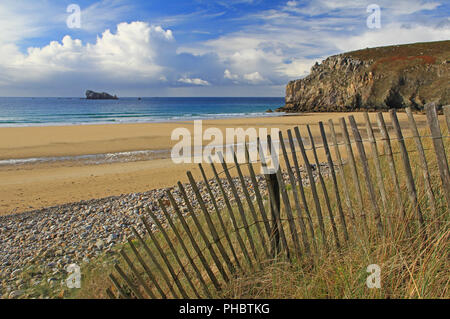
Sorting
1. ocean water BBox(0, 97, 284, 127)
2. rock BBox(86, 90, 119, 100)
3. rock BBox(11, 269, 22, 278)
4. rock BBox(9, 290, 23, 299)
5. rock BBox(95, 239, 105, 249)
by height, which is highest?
rock BBox(86, 90, 119, 100)

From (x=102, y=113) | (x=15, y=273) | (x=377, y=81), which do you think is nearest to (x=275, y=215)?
(x=15, y=273)

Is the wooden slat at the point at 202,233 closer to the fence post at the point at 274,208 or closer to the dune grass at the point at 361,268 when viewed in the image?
the dune grass at the point at 361,268

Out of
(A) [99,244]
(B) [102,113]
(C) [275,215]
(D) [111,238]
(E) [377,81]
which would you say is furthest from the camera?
(B) [102,113]

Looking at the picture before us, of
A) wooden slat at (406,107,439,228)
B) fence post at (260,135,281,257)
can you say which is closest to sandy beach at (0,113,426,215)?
fence post at (260,135,281,257)

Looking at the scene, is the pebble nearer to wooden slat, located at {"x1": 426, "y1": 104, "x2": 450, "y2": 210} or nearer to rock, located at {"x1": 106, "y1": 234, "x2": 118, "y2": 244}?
rock, located at {"x1": 106, "y1": 234, "x2": 118, "y2": 244}

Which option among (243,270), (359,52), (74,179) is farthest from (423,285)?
(359,52)

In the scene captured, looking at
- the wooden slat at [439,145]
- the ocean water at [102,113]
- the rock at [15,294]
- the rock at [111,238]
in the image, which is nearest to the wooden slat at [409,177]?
the wooden slat at [439,145]

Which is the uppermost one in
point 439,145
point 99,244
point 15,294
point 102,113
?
point 102,113

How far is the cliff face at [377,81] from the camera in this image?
4341 centimetres

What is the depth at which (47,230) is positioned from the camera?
6.27 metres

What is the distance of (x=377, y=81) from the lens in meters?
47.9

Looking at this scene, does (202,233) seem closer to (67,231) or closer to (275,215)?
(275,215)

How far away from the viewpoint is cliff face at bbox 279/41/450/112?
4341 centimetres
